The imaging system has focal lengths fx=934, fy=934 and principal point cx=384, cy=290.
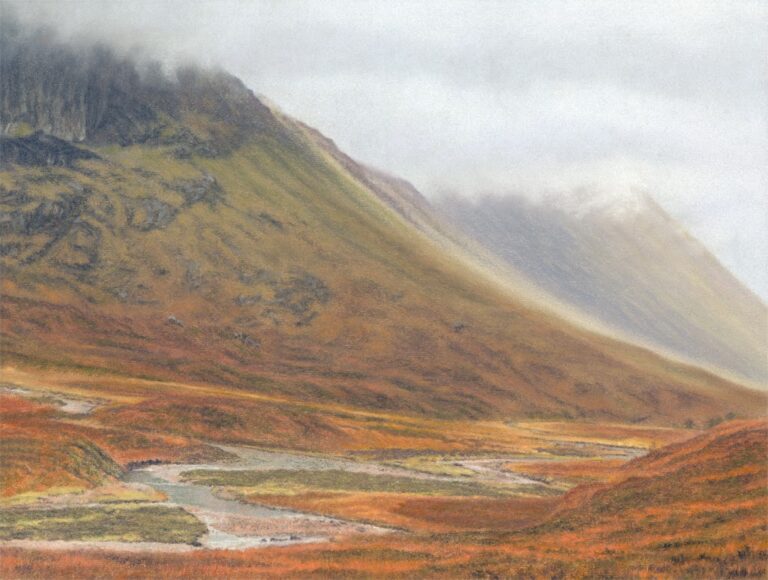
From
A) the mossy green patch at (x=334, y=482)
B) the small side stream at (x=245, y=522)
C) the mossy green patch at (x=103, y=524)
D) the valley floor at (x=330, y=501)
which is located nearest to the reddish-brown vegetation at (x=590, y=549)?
the valley floor at (x=330, y=501)

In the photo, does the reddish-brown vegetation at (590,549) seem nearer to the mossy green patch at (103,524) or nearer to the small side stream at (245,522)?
the small side stream at (245,522)

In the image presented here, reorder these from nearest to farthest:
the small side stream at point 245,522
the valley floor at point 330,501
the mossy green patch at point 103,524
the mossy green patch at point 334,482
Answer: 1. the valley floor at point 330,501
2. the mossy green patch at point 103,524
3. the small side stream at point 245,522
4. the mossy green patch at point 334,482

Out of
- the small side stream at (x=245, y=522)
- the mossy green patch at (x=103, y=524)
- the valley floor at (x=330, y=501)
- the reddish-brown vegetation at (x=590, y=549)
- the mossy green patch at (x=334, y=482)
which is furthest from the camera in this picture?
the mossy green patch at (x=334, y=482)

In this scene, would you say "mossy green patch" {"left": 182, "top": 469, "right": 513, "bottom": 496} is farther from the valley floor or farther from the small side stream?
the small side stream

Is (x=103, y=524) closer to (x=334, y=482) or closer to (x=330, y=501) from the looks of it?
(x=330, y=501)

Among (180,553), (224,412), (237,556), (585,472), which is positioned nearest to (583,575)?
(237,556)

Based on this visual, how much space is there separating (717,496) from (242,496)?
33696 mm

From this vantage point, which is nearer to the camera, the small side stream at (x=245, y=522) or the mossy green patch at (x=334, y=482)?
the small side stream at (x=245, y=522)

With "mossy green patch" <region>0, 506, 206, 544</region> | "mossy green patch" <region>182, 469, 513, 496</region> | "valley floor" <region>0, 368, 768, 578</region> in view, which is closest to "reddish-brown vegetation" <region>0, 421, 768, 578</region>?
"valley floor" <region>0, 368, 768, 578</region>

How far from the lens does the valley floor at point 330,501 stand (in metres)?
35.9

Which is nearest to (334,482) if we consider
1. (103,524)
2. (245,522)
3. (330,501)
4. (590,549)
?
(330,501)

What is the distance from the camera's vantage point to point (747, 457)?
4681 centimetres

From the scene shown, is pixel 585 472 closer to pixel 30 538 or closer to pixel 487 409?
pixel 30 538

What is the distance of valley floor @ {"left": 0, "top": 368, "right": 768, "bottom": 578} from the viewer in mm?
35875
